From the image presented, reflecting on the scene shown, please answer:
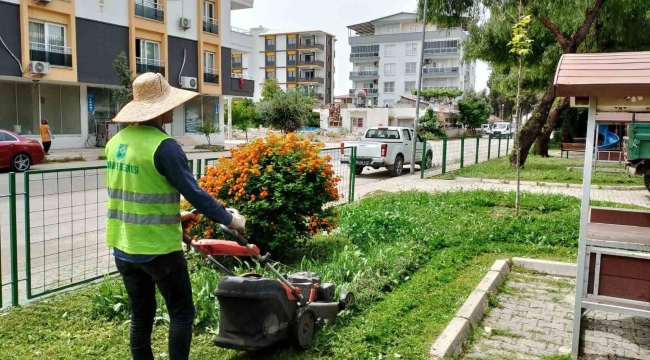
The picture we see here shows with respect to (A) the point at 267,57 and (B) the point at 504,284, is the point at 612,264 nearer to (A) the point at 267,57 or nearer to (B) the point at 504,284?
(B) the point at 504,284

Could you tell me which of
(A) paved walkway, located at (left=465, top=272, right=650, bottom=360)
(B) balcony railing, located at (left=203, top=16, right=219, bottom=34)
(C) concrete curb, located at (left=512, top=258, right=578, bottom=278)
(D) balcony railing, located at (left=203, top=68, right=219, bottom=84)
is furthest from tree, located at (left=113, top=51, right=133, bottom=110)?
(A) paved walkway, located at (left=465, top=272, right=650, bottom=360)

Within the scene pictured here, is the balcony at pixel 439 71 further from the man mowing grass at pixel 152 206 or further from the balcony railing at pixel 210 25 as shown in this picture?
the man mowing grass at pixel 152 206

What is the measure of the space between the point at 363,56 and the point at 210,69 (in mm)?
54797

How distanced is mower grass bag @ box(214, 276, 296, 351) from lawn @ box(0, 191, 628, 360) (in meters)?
0.34

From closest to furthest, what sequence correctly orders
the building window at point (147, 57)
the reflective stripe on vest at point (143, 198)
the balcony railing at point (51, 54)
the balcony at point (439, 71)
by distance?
the reflective stripe on vest at point (143, 198), the balcony railing at point (51, 54), the building window at point (147, 57), the balcony at point (439, 71)

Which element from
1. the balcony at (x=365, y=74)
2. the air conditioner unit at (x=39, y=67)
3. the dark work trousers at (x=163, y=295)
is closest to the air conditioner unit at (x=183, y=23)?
the air conditioner unit at (x=39, y=67)

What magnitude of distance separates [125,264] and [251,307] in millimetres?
856

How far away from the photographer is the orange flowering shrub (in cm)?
601

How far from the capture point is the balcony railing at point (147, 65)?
99.8 ft

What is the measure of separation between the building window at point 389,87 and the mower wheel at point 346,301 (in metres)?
82.8

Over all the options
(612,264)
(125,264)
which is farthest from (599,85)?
(125,264)

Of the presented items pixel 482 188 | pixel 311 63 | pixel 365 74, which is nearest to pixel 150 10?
pixel 482 188

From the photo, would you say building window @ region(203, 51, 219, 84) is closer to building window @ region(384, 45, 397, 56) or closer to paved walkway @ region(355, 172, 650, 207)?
paved walkway @ region(355, 172, 650, 207)

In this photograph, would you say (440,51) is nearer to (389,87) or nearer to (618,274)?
(389,87)
